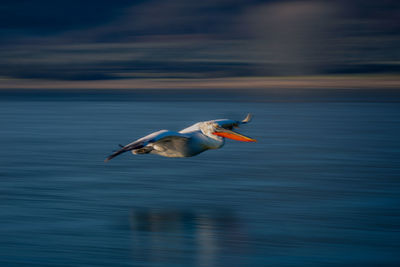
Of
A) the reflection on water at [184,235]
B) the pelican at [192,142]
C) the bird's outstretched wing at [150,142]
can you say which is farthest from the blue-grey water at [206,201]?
the bird's outstretched wing at [150,142]

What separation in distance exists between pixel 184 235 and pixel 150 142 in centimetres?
136

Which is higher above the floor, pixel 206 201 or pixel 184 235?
pixel 206 201

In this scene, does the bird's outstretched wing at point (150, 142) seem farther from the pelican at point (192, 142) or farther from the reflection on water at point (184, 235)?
the reflection on water at point (184, 235)

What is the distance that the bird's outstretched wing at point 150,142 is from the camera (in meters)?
8.05

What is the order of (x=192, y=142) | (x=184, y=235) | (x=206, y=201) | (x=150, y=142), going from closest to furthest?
(x=184, y=235)
(x=150, y=142)
(x=192, y=142)
(x=206, y=201)

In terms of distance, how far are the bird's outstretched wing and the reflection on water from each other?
3.53ft

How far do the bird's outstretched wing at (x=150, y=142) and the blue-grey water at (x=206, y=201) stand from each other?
1100 millimetres

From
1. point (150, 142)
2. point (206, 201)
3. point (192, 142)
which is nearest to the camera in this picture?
point (150, 142)

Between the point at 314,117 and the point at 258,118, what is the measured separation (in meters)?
2.40

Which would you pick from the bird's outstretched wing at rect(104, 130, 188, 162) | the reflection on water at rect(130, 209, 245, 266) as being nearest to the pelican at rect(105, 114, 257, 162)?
the bird's outstretched wing at rect(104, 130, 188, 162)

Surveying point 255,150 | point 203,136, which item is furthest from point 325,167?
point 203,136

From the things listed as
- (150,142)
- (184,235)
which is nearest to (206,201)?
(184,235)

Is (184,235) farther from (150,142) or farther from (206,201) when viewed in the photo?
(206,201)

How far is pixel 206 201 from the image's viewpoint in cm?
998
